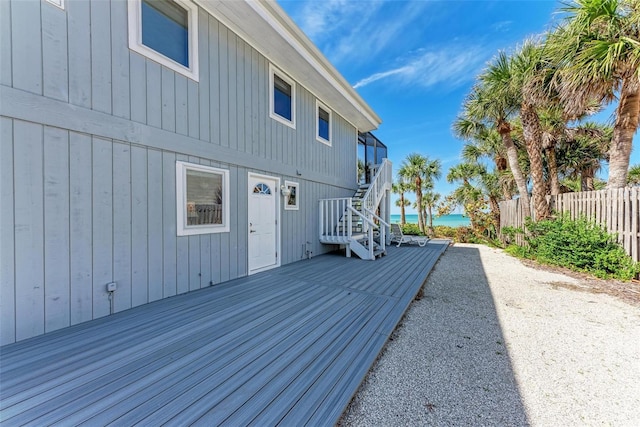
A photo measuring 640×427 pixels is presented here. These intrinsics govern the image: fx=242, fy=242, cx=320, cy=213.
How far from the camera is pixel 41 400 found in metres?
1.66

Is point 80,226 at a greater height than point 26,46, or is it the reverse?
point 26,46

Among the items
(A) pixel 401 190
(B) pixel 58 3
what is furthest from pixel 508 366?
(A) pixel 401 190

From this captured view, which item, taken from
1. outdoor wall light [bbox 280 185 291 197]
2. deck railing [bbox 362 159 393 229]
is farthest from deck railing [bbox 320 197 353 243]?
outdoor wall light [bbox 280 185 291 197]

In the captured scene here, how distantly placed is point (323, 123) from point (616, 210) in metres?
7.40

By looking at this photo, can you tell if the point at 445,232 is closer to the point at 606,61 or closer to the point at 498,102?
the point at 498,102

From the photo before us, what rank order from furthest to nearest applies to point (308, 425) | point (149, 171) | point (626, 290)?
point (626, 290) → point (149, 171) → point (308, 425)

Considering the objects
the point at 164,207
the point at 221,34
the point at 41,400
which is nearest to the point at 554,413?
the point at 41,400

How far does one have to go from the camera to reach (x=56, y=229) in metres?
2.66

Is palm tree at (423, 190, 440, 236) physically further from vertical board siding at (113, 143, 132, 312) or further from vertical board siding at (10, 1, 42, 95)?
vertical board siding at (10, 1, 42, 95)

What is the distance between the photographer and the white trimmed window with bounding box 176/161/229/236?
12.5ft

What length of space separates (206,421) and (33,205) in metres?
2.85

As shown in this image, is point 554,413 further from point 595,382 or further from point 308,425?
point 308,425

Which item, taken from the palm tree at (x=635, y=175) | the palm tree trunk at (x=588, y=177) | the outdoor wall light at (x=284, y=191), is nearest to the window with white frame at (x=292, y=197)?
the outdoor wall light at (x=284, y=191)

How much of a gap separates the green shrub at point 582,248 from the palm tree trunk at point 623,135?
1114 mm
